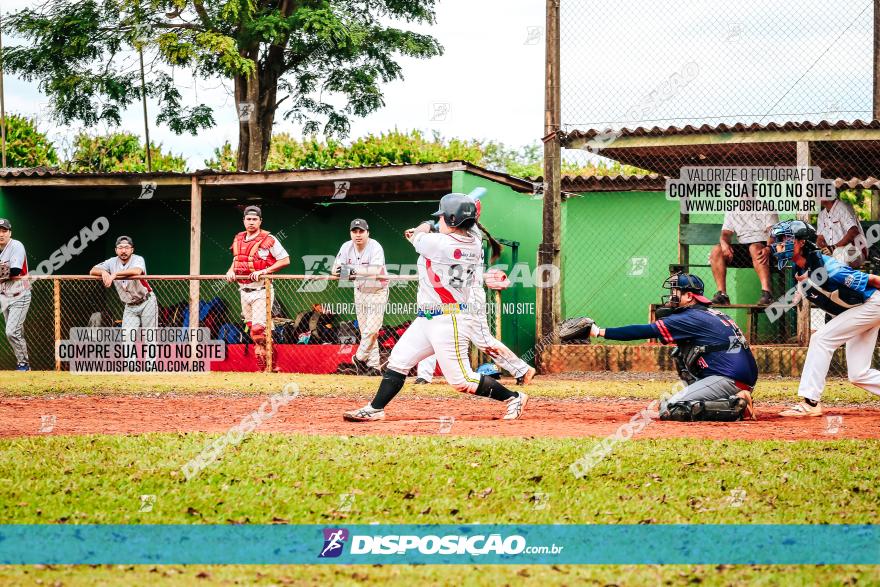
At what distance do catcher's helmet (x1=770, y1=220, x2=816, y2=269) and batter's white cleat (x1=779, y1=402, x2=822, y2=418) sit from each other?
132 cm

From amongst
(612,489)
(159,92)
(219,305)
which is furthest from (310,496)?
(159,92)

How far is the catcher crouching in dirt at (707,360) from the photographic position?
915 centimetres

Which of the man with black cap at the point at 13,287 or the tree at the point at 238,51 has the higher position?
the tree at the point at 238,51

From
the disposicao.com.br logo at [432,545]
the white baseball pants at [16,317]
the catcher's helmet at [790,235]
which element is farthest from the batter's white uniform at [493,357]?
the white baseball pants at [16,317]

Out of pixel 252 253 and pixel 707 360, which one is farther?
pixel 252 253

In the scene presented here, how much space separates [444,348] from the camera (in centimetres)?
866

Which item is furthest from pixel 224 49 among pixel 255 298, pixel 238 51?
pixel 255 298

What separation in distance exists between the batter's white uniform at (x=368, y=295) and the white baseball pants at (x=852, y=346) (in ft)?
20.0

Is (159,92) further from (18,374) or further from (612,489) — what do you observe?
(612,489)

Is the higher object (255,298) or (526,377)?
(255,298)

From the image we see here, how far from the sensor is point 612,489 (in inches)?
239

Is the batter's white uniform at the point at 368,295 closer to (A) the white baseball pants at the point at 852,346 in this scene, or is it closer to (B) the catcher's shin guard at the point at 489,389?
(B) the catcher's shin guard at the point at 489,389

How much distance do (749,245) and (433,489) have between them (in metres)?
9.57

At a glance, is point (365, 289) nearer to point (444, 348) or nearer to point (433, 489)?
point (444, 348)
